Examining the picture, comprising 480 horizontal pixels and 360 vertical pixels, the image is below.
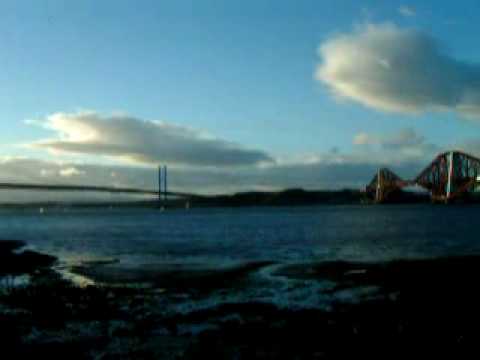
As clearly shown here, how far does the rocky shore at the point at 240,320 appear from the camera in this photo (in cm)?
1160

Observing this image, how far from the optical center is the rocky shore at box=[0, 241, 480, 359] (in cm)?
1160

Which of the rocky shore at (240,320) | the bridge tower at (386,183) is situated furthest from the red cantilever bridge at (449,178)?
the rocky shore at (240,320)

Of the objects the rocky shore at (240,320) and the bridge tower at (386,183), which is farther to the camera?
the bridge tower at (386,183)

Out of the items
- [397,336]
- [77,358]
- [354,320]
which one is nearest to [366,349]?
[397,336]

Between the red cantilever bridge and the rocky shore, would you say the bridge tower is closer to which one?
the red cantilever bridge

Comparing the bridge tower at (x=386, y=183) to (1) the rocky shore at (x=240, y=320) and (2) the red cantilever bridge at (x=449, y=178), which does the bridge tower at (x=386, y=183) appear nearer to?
(2) the red cantilever bridge at (x=449, y=178)

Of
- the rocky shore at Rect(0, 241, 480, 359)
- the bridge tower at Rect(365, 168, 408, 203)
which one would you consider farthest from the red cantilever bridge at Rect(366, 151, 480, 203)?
the rocky shore at Rect(0, 241, 480, 359)

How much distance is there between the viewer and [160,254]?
Answer: 37.1m

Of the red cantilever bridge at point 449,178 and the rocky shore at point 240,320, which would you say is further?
the red cantilever bridge at point 449,178

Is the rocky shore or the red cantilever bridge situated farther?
the red cantilever bridge

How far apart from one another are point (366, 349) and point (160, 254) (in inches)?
1074

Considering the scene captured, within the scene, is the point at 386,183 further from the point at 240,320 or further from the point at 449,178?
the point at 240,320

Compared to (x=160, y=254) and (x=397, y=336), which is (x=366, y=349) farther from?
(x=160, y=254)

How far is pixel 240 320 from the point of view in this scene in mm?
14648
